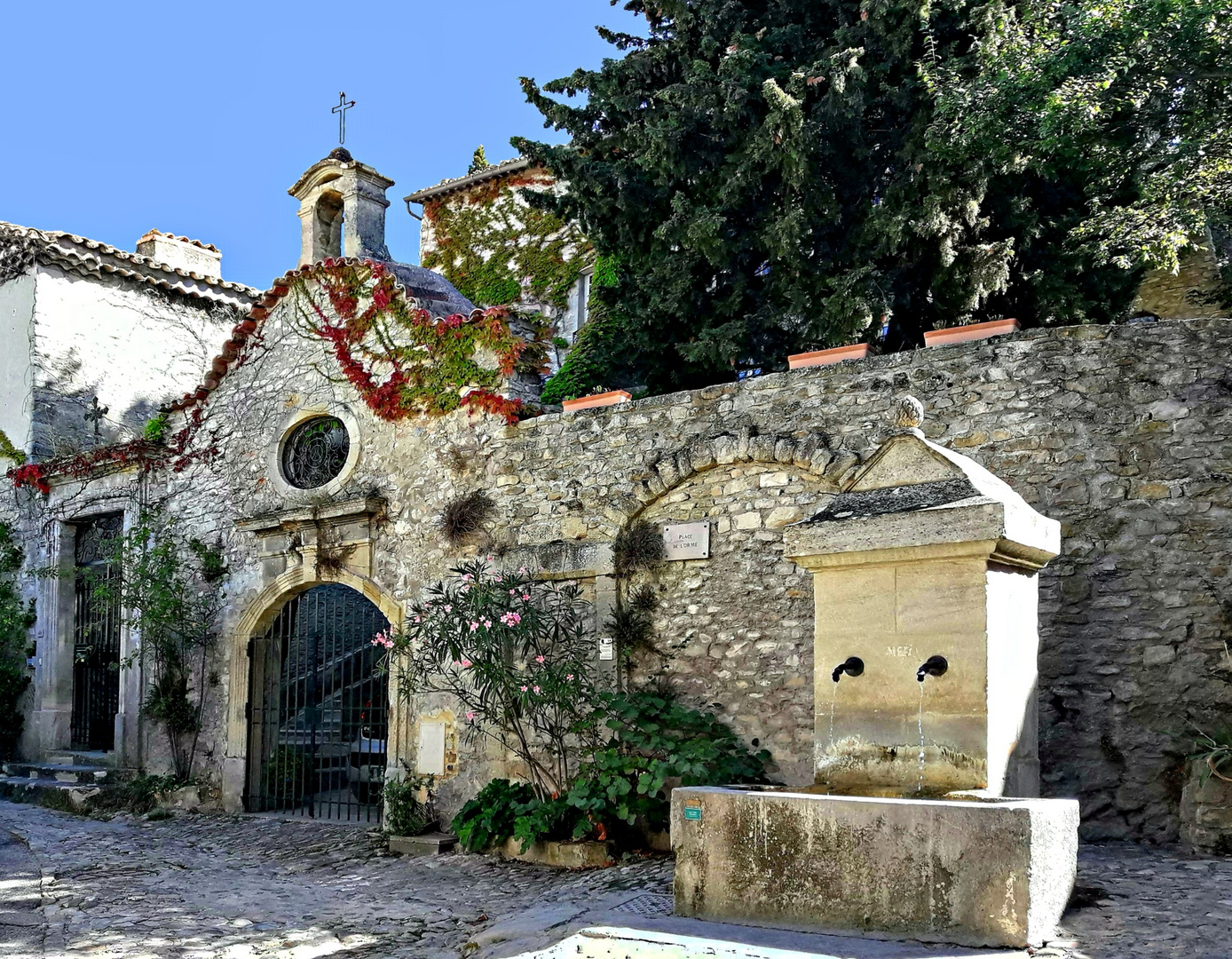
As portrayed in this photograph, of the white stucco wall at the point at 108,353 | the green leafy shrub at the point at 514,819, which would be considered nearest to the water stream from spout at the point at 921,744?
the green leafy shrub at the point at 514,819

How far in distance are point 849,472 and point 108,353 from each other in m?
11.5

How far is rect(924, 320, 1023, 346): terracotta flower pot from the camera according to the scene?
23.8 ft

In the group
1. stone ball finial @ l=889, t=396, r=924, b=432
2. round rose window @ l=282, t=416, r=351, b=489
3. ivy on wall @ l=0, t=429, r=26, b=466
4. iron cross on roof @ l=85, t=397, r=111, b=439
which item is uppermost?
iron cross on roof @ l=85, t=397, r=111, b=439

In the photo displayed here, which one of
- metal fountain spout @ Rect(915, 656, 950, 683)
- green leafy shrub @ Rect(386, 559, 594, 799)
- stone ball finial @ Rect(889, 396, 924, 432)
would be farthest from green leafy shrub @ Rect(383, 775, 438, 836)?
stone ball finial @ Rect(889, 396, 924, 432)

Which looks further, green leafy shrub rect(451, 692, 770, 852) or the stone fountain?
green leafy shrub rect(451, 692, 770, 852)

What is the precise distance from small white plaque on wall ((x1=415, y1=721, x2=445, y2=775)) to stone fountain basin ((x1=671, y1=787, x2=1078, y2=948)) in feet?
16.9

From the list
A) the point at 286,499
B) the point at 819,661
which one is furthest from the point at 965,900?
the point at 286,499

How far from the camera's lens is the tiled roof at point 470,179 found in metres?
16.7

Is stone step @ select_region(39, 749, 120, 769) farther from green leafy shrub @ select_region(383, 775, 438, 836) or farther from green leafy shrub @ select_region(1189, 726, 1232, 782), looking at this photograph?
green leafy shrub @ select_region(1189, 726, 1232, 782)

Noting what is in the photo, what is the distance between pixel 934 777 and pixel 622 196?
753cm

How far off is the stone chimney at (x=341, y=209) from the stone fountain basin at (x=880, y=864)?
28.5 ft

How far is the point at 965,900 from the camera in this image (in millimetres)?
3818

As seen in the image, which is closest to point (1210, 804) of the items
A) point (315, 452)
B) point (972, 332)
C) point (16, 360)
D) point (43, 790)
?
point (972, 332)

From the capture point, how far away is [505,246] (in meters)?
16.8
